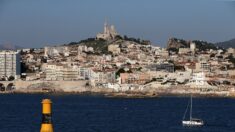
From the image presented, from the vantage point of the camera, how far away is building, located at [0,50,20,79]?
254 feet

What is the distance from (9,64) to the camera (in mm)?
78438

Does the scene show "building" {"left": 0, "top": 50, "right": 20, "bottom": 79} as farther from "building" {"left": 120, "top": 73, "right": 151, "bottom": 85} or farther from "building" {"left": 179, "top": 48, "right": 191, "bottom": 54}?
"building" {"left": 179, "top": 48, "right": 191, "bottom": 54}

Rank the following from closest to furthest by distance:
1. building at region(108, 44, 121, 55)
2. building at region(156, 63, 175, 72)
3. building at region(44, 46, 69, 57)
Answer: building at region(156, 63, 175, 72), building at region(108, 44, 121, 55), building at region(44, 46, 69, 57)

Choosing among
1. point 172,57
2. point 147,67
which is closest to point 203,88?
point 147,67

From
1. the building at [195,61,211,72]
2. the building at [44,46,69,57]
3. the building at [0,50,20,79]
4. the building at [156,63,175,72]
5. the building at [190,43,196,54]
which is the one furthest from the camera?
the building at [44,46,69,57]

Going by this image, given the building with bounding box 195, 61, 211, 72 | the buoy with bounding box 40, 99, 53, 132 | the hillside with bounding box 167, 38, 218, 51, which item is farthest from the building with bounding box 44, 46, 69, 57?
the buoy with bounding box 40, 99, 53, 132

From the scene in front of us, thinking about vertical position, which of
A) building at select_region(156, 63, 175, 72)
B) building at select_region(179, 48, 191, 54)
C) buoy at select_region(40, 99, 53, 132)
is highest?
building at select_region(179, 48, 191, 54)

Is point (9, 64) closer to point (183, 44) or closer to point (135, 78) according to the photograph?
point (135, 78)

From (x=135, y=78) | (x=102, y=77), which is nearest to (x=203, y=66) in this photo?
(x=135, y=78)

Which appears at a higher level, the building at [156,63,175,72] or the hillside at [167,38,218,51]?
the hillside at [167,38,218,51]

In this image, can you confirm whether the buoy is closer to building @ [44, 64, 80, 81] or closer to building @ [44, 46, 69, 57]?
building @ [44, 64, 80, 81]

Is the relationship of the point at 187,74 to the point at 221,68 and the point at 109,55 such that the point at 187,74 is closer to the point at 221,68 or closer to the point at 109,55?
the point at 221,68

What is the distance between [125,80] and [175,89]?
6.22 meters

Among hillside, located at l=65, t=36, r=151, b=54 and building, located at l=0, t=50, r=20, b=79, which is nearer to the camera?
building, located at l=0, t=50, r=20, b=79
